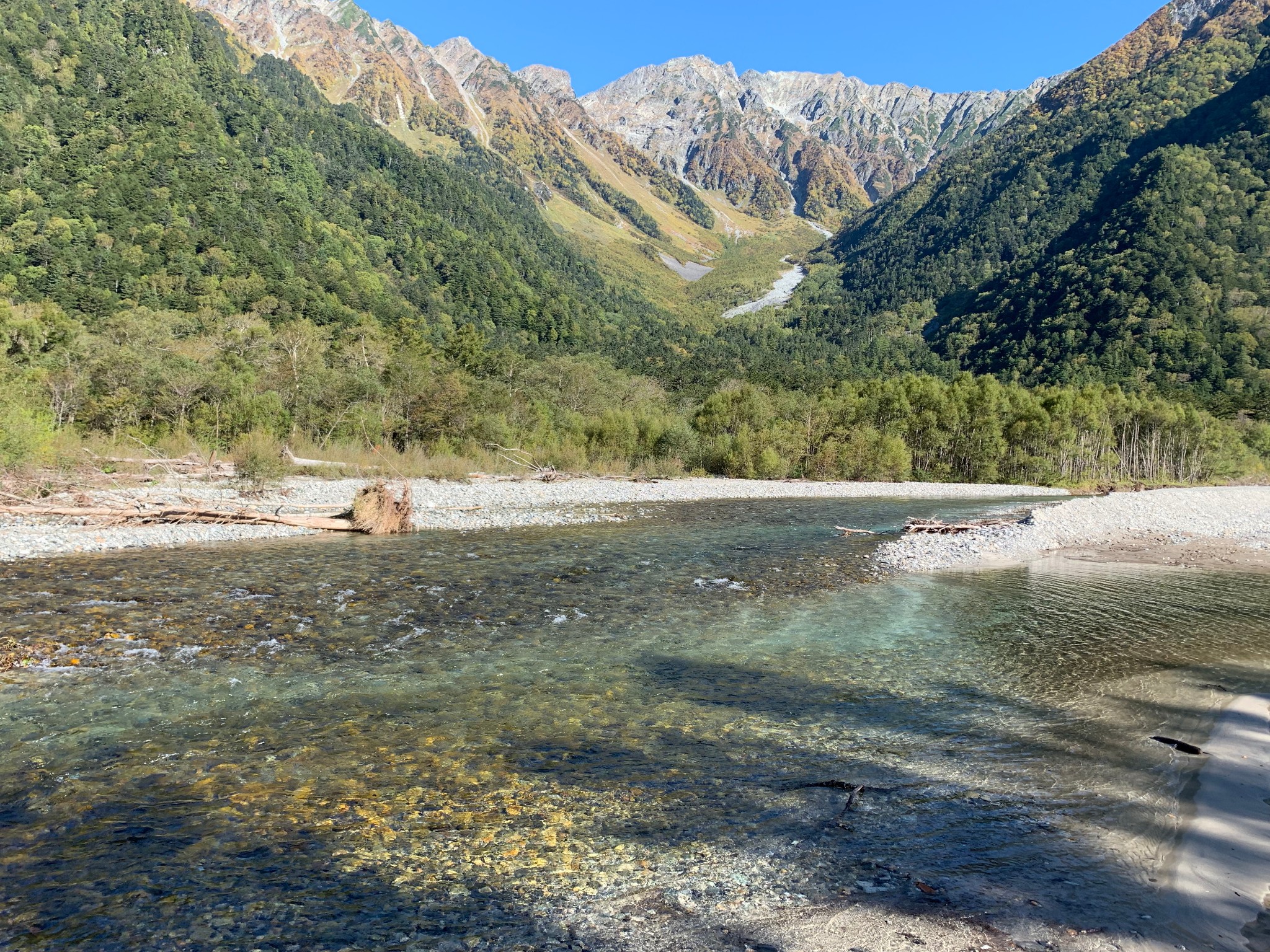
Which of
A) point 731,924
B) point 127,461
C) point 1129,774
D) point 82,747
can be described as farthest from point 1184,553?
point 127,461

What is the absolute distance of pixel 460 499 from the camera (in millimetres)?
36375

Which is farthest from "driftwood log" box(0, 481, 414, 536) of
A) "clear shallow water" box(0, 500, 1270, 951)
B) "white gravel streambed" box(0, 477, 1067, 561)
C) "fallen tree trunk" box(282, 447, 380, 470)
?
"fallen tree trunk" box(282, 447, 380, 470)

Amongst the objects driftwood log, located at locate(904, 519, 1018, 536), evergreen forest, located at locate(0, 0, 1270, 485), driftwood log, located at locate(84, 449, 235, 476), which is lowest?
driftwood log, located at locate(904, 519, 1018, 536)

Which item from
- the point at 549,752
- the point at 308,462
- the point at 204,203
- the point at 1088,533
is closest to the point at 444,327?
the point at 204,203

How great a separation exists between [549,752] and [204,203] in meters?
Answer: 134

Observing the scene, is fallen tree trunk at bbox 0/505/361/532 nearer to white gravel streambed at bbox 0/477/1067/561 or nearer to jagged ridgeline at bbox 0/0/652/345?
white gravel streambed at bbox 0/477/1067/561

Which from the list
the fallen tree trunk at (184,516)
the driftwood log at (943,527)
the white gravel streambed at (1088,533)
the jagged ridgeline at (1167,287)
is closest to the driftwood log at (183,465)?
the fallen tree trunk at (184,516)

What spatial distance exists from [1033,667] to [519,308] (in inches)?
6445

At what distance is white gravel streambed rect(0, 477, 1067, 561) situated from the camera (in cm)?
2070

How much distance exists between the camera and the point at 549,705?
9.70 m

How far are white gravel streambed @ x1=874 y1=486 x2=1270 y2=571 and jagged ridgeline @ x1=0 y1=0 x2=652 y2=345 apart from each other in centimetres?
9112

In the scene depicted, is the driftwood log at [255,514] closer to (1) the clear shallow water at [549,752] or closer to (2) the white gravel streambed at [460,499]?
(2) the white gravel streambed at [460,499]

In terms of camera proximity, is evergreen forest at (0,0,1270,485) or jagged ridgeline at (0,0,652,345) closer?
evergreen forest at (0,0,1270,485)

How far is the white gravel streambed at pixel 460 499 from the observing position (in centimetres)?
2070
